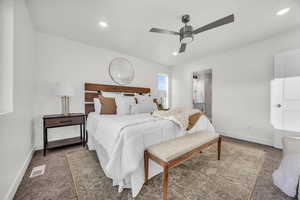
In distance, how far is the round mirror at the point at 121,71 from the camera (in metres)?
3.53

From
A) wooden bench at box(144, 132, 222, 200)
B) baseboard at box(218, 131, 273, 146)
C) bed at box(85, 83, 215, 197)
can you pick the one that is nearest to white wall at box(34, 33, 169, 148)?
bed at box(85, 83, 215, 197)

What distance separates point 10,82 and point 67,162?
148 cm

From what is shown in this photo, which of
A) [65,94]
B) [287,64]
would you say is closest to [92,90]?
[65,94]

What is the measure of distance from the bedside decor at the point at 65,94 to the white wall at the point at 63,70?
0.16m

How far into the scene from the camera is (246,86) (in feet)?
10.3

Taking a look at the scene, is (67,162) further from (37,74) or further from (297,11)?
(297,11)

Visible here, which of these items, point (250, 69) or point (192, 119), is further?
point (250, 69)

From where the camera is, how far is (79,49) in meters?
3.01

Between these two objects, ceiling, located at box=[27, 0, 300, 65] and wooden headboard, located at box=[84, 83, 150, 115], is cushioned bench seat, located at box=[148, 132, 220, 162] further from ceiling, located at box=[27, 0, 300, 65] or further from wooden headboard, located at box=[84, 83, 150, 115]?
wooden headboard, located at box=[84, 83, 150, 115]

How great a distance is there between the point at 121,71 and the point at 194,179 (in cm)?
325

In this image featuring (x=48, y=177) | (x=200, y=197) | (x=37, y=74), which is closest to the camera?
(x=200, y=197)

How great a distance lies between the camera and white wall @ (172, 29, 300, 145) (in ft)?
9.14

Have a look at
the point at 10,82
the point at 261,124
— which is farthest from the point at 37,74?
the point at 261,124

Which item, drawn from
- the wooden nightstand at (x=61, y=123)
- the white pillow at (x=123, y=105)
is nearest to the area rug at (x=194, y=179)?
the wooden nightstand at (x=61, y=123)
